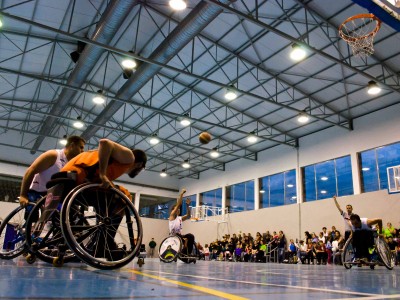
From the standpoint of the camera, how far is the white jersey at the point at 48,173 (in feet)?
11.3

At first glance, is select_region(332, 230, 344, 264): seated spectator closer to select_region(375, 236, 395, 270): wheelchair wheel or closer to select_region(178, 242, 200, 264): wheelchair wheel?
select_region(375, 236, 395, 270): wheelchair wheel

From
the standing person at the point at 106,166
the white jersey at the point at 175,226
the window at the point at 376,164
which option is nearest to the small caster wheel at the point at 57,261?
the standing person at the point at 106,166

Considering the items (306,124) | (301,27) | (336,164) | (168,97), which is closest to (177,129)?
(168,97)

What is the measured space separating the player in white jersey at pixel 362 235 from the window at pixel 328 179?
366 inches

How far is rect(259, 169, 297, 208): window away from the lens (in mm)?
18188

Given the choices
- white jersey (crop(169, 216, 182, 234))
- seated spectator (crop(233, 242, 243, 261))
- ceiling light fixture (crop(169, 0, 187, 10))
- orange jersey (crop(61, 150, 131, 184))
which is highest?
ceiling light fixture (crop(169, 0, 187, 10))

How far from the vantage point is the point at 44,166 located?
123 inches

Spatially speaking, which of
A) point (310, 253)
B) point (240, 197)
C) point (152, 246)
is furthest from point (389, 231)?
point (152, 246)

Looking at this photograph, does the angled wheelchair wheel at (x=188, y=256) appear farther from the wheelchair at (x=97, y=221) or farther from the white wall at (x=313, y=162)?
the white wall at (x=313, y=162)

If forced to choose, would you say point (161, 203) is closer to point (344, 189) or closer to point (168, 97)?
point (168, 97)

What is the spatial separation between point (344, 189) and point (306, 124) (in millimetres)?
3511

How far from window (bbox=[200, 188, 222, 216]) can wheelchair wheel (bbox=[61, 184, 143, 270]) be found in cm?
2025

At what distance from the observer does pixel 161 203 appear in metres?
27.8

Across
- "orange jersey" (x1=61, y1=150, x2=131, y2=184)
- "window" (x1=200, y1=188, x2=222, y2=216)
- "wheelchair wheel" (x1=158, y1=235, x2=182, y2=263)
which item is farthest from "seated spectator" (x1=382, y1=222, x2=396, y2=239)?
"orange jersey" (x1=61, y1=150, x2=131, y2=184)
